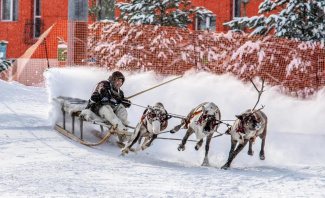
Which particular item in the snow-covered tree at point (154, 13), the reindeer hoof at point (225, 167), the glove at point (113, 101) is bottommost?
the reindeer hoof at point (225, 167)

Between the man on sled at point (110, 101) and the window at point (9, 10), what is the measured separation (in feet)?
50.2

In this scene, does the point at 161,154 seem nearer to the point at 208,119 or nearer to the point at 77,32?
the point at 208,119

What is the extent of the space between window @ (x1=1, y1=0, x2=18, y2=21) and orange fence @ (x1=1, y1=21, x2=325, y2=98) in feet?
28.7

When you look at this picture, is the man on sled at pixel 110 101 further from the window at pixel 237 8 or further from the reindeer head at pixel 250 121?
the window at pixel 237 8

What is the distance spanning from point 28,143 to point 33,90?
6.17 m

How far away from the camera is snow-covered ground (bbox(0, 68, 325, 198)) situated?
22.9 feet

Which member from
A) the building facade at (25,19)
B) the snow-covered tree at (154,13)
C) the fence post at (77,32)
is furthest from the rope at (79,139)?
the building facade at (25,19)

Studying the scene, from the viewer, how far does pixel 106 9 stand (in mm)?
23000

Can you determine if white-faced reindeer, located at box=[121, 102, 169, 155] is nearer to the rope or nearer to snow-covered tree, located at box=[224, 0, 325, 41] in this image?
the rope

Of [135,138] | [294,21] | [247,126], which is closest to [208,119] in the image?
[247,126]

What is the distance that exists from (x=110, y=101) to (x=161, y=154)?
116 cm

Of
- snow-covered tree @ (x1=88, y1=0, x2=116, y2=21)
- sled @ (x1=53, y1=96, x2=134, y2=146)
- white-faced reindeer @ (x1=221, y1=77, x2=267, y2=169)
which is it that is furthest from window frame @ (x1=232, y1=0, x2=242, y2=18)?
white-faced reindeer @ (x1=221, y1=77, x2=267, y2=169)

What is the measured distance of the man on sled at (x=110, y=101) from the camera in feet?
31.7

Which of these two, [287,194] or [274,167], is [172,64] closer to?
[274,167]
